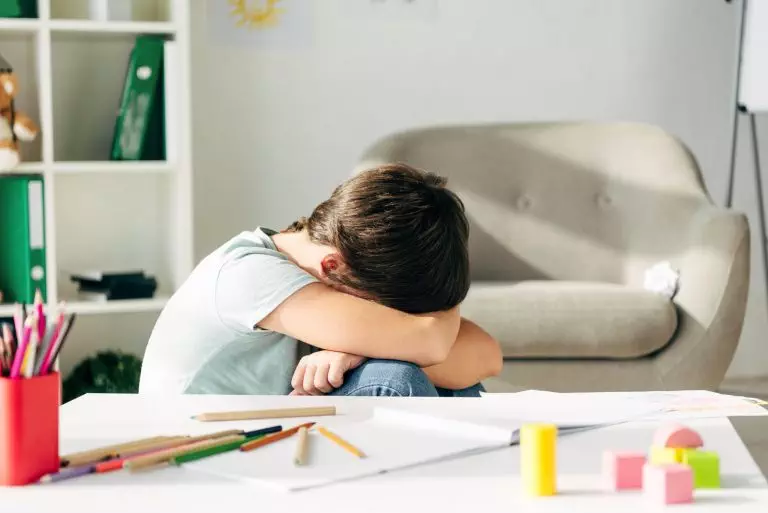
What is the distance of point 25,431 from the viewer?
0.81 metres

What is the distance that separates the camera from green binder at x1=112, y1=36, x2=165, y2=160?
9.20 ft

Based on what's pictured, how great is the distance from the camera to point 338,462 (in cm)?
87

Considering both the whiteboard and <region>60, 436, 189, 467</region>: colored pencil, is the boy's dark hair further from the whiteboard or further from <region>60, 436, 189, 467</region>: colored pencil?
the whiteboard

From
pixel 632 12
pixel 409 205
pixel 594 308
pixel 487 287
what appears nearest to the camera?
pixel 409 205

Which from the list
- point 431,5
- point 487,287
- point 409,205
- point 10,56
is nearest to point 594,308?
point 487,287

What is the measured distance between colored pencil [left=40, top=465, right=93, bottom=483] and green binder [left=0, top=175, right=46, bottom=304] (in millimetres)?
1955

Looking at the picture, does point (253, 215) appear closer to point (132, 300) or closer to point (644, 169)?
point (132, 300)

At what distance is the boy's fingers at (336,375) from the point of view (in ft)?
4.21

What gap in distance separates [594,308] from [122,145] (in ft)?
4.25

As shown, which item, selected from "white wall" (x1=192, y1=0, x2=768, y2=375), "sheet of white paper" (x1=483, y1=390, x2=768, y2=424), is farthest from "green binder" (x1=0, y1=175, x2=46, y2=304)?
"sheet of white paper" (x1=483, y1=390, x2=768, y2=424)

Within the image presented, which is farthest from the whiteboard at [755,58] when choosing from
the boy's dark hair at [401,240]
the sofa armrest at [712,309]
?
the boy's dark hair at [401,240]

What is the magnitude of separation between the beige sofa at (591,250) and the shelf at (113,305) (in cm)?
66

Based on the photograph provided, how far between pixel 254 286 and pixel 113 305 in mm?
1515

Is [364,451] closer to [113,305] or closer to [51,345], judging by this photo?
[51,345]
